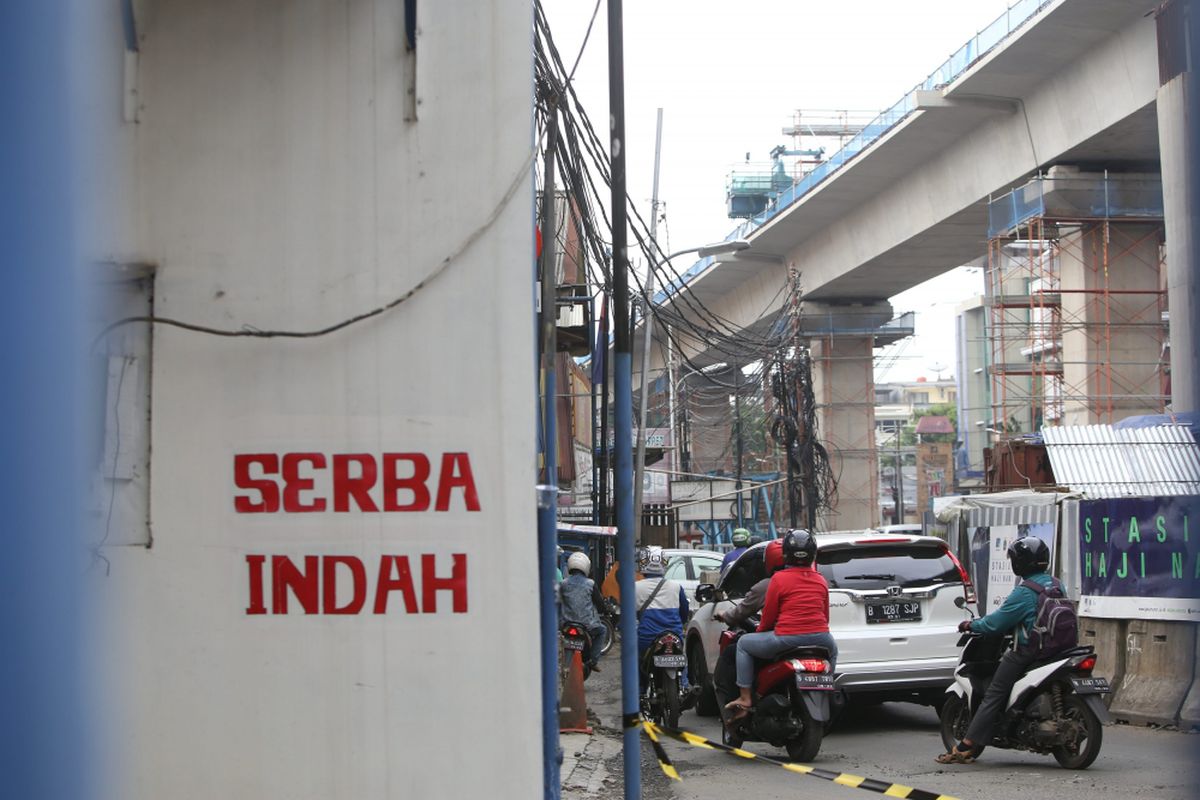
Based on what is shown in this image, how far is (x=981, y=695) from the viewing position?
9016mm

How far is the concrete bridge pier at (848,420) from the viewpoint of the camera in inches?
1585

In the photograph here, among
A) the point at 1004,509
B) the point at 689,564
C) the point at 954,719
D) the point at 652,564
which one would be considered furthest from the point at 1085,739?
the point at 689,564

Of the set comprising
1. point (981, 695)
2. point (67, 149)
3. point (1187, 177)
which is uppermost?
point (67, 149)

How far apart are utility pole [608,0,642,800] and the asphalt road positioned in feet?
8.45

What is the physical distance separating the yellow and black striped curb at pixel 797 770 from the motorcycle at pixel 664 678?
0.41ft

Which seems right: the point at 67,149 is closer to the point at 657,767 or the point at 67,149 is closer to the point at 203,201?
the point at 203,201

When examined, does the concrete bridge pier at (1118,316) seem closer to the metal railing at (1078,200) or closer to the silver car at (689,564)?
the metal railing at (1078,200)

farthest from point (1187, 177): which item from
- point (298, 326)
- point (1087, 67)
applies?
point (1087, 67)

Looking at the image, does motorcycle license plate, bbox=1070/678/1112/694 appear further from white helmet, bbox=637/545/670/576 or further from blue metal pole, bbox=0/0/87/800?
blue metal pole, bbox=0/0/87/800

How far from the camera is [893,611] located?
10.7m

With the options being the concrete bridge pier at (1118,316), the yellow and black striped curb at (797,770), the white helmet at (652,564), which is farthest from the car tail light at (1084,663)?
the concrete bridge pier at (1118,316)

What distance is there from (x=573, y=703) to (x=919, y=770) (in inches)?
134

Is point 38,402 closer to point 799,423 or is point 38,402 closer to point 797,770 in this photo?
point 797,770

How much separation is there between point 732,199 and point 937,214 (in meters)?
47.2
